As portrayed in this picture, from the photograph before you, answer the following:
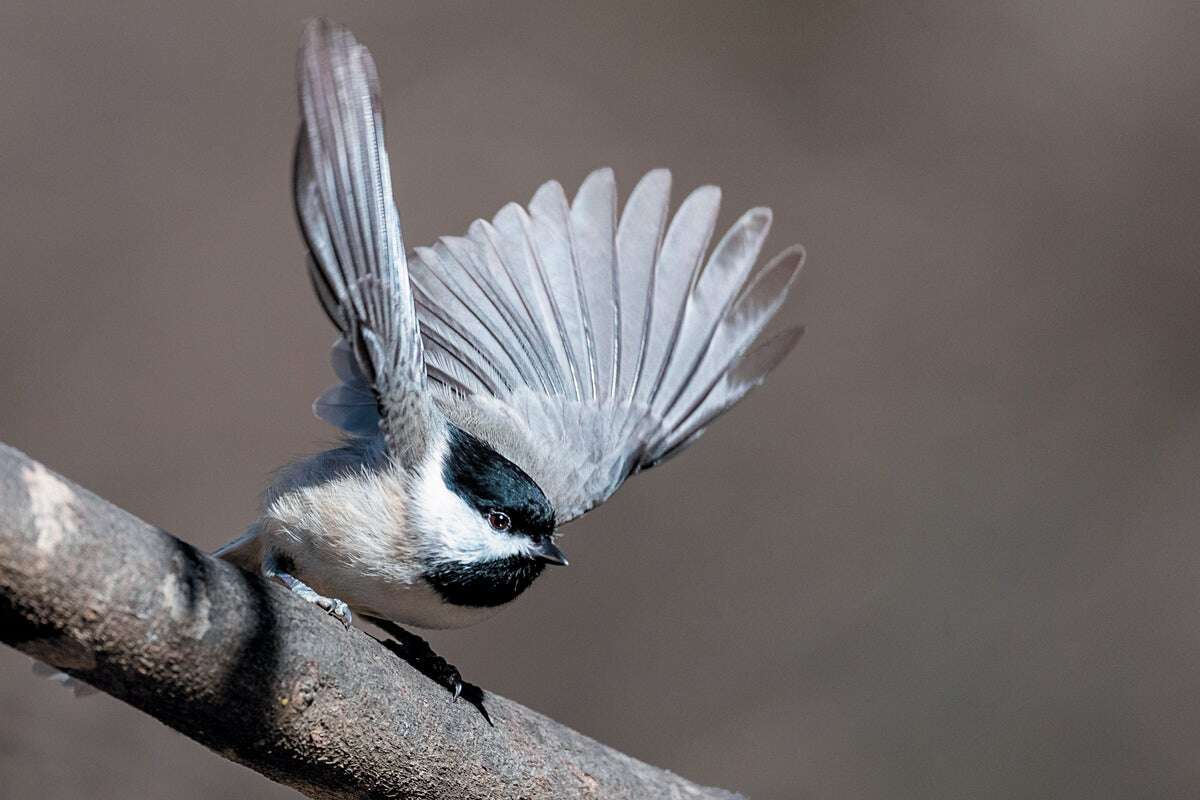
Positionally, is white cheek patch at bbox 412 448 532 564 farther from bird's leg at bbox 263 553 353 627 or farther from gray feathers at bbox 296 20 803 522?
gray feathers at bbox 296 20 803 522

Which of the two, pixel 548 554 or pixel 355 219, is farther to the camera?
pixel 548 554

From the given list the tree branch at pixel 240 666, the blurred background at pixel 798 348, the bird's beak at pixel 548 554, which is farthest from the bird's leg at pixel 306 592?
the blurred background at pixel 798 348

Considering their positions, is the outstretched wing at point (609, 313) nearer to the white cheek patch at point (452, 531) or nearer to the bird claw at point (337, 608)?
the white cheek patch at point (452, 531)

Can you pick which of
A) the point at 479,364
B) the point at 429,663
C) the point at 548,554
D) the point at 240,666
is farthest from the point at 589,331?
the point at 240,666

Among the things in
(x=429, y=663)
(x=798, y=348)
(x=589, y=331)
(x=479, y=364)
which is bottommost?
(x=429, y=663)

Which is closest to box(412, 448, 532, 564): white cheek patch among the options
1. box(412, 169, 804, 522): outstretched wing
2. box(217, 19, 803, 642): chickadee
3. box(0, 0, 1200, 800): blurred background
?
box(217, 19, 803, 642): chickadee

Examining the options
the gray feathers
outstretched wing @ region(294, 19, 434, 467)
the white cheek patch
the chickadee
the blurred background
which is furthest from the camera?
the blurred background

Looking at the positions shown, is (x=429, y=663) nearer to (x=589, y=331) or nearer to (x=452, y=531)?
(x=452, y=531)
